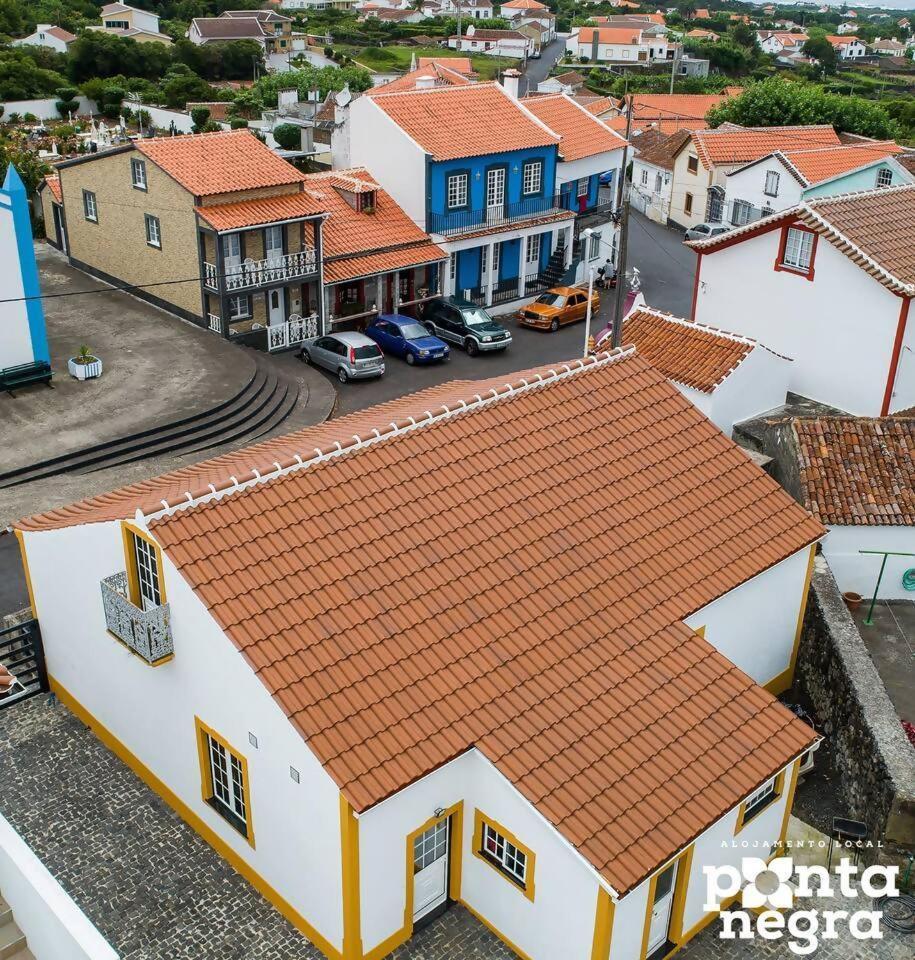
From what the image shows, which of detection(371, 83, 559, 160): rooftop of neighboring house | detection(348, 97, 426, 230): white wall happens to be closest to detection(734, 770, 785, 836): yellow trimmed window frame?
detection(371, 83, 559, 160): rooftop of neighboring house

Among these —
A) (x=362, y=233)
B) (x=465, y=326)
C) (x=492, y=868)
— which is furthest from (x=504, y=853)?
(x=362, y=233)

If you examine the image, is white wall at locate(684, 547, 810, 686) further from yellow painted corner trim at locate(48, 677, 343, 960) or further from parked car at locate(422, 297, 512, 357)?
parked car at locate(422, 297, 512, 357)

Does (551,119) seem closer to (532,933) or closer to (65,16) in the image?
(532,933)

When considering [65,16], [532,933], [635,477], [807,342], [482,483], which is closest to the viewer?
[532,933]

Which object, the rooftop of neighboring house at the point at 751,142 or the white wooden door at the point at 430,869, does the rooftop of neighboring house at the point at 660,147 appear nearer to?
the rooftop of neighboring house at the point at 751,142

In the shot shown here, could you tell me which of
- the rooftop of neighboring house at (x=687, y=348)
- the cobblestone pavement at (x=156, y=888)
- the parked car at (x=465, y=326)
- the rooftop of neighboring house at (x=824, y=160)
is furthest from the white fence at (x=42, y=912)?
the rooftop of neighboring house at (x=824, y=160)

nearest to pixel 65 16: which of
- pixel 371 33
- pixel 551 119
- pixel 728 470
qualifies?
pixel 371 33

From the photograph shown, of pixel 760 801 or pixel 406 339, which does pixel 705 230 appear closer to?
pixel 406 339
